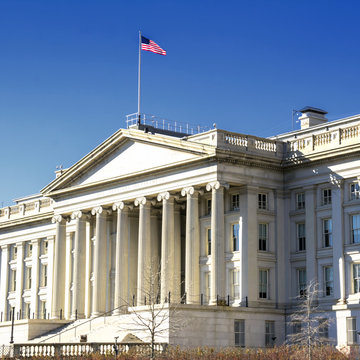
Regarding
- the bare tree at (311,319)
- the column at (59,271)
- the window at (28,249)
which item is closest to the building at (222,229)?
the bare tree at (311,319)

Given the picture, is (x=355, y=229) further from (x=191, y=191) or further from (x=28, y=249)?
(x=28, y=249)

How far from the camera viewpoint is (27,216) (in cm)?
9300

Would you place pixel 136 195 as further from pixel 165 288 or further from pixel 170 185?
pixel 165 288

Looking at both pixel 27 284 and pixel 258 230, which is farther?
pixel 27 284

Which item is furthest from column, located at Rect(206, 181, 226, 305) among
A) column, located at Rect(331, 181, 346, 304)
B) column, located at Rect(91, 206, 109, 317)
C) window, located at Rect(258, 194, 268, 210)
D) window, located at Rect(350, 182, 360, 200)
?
column, located at Rect(91, 206, 109, 317)

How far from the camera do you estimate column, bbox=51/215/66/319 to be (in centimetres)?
7962

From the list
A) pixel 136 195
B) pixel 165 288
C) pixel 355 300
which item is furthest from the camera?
pixel 136 195

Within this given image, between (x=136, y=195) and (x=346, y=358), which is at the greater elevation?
(x=136, y=195)

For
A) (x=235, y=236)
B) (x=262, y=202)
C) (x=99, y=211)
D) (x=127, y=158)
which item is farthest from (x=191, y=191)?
(x=99, y=211)

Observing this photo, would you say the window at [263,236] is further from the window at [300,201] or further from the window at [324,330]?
the window at [324,330]

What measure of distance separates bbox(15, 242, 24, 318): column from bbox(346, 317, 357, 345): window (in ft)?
130

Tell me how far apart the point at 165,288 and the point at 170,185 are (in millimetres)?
7571

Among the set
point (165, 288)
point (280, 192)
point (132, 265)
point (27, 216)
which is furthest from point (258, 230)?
point (27, 216)

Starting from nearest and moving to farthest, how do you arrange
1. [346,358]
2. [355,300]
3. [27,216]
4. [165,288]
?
[346,358] < [355,300] < [165,288] < [27,216]
